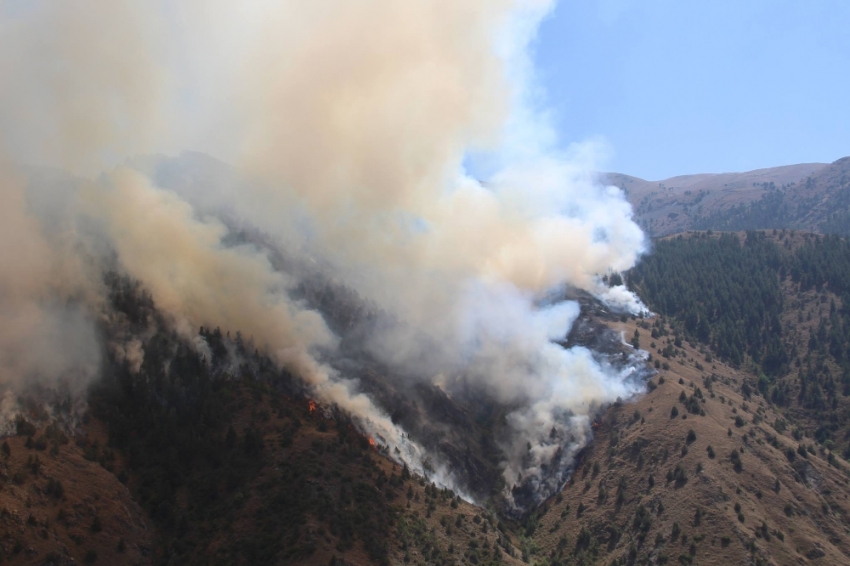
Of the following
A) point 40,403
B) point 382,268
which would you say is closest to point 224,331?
point 40,403

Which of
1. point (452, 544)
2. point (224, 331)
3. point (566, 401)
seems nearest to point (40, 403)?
point (224, 331)

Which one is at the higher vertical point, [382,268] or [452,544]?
[382,268]

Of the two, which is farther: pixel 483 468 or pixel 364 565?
pixel 483 468

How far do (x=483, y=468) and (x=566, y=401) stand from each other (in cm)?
2779

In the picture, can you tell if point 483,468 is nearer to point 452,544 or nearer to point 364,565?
point 452,544

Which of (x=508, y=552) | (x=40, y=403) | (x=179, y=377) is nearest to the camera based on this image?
(x=40, y=403)

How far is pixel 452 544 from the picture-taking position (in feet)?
364

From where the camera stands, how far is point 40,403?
358ft

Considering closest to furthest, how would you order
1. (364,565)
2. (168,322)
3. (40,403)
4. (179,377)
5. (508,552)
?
(364,565) < (40,403) < (508,552) < (179,377) < (168,322)

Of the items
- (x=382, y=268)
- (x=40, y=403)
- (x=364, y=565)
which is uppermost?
(x=382, y=268)

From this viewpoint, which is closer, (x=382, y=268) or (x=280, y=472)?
(x=280, y=472)

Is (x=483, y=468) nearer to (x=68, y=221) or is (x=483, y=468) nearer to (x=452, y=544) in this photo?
(x=452, y=544)

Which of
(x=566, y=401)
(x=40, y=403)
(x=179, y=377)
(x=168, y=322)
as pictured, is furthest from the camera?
(x=566, y=401)

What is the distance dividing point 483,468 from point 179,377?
67.8m
